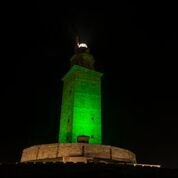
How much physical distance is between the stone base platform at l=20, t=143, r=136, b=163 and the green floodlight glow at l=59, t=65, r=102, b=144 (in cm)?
354

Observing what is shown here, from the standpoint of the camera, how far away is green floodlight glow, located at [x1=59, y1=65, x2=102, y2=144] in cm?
2192

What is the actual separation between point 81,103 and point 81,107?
36cm

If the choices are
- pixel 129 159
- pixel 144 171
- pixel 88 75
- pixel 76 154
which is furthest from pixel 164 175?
pixel 88 75

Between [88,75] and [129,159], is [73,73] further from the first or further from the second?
[129,159]

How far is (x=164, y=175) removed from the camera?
10.1 metres

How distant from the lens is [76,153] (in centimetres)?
1712

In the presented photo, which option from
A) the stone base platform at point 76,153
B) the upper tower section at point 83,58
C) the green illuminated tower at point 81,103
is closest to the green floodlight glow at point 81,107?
Answer: the green illuminated tower at point 81,103

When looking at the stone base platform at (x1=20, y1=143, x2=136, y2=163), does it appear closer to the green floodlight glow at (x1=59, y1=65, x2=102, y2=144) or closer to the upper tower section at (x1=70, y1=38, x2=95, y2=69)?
the green floodlight glow at (x1=59, y1=65, x2=102, y2=144)

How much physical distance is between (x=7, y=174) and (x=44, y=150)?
28.7ft

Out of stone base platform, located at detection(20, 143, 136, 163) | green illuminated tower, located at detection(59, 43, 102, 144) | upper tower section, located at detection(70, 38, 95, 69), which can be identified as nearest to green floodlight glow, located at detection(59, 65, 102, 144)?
green illuminated tower, located at detection(59, 43, 102, 144)

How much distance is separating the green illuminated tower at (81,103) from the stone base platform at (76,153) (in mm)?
3536

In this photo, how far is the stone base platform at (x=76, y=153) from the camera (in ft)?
55.7

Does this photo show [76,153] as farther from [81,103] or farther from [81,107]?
[81,103]

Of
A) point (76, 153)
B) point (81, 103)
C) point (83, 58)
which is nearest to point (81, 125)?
point (81, 103)
